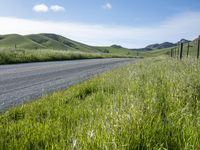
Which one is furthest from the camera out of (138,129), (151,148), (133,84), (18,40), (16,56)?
(18,40)

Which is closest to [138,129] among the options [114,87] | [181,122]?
[181,122]

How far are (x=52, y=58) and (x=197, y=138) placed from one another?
35984mm

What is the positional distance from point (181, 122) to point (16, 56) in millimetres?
28773

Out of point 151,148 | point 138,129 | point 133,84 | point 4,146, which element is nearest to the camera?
point 151,148

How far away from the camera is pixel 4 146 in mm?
3498

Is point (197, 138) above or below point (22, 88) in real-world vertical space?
above

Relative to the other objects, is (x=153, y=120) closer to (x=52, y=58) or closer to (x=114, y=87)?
(x=114, y=87)

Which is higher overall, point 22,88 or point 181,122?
point 181,122

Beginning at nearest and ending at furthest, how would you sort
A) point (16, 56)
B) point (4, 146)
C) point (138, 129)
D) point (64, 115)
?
point (138, 129)
point (4, 146)
point (64, 115)
point (16, 56)

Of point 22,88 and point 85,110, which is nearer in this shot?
point 85,110

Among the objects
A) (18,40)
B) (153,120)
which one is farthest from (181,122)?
(18,40)

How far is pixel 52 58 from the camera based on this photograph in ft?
125

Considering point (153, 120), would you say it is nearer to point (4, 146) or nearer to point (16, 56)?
point (4, 146)

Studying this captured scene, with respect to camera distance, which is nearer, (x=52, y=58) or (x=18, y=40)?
(x=52, y=58)
